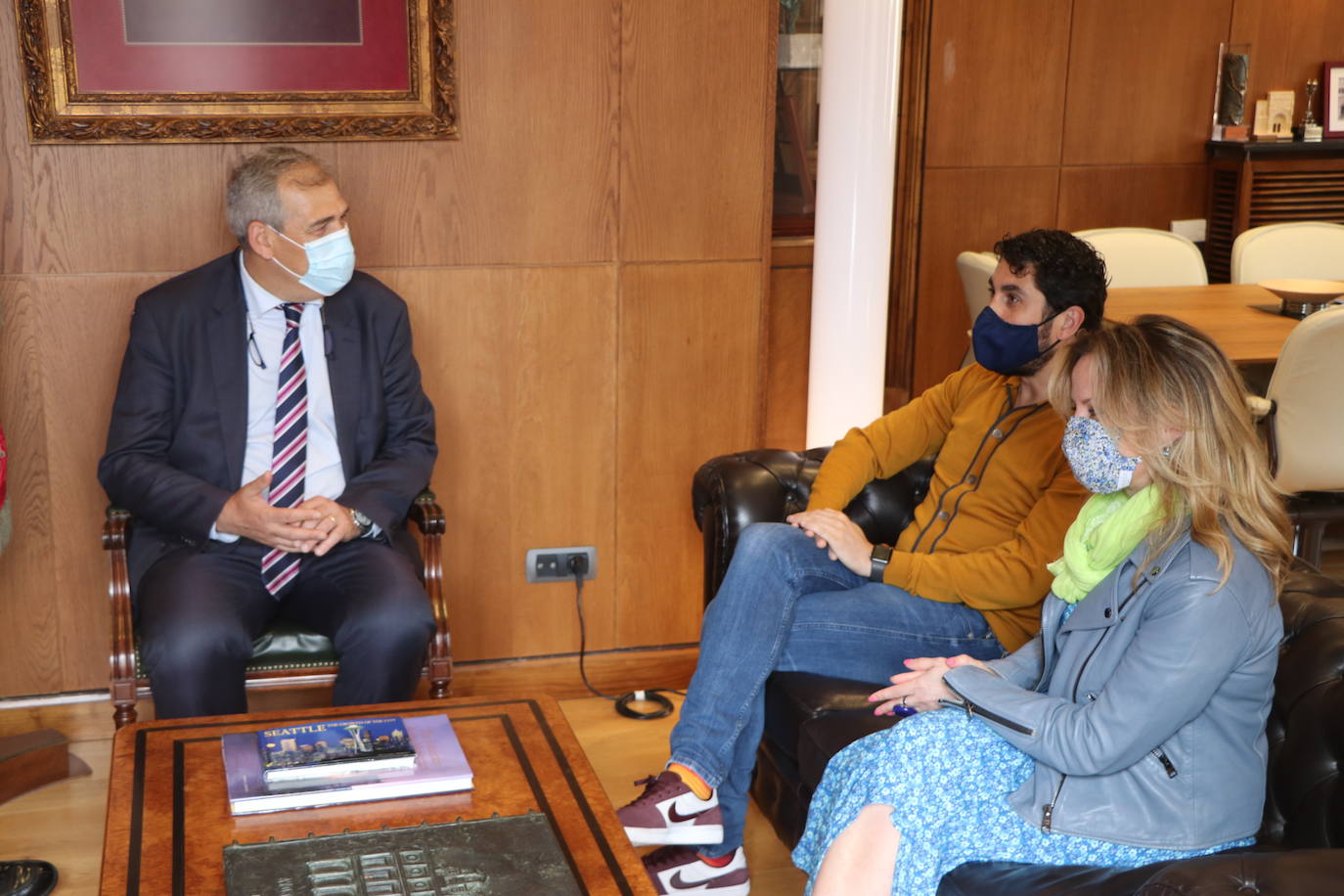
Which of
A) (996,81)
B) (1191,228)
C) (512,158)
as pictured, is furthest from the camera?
(1191,228)

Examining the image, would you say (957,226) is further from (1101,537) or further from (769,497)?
(1101,537)

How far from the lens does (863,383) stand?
3.41 m

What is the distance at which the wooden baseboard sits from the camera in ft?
10.8

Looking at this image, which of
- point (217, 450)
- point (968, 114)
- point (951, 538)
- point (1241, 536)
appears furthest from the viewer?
point (968, 114)

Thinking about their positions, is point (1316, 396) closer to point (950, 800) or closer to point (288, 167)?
point (950, 800)

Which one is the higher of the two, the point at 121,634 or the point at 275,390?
the point at 275,390

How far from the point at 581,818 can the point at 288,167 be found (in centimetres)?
157

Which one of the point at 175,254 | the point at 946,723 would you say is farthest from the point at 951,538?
the point at 175,254

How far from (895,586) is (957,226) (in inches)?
117

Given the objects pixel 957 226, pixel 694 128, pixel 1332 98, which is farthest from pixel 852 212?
pixel 1332 98

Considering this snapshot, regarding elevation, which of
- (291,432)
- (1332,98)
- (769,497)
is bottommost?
(769,497)

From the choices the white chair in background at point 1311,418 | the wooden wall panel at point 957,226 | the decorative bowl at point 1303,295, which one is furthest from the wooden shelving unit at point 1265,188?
the white chair in background at point 1311,418

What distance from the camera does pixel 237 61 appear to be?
3.02 metres

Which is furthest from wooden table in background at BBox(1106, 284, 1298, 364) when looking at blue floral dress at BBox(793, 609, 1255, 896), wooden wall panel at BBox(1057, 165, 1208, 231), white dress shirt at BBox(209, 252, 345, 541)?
white dress shirt at BBox(209, 252, 345, 541)
